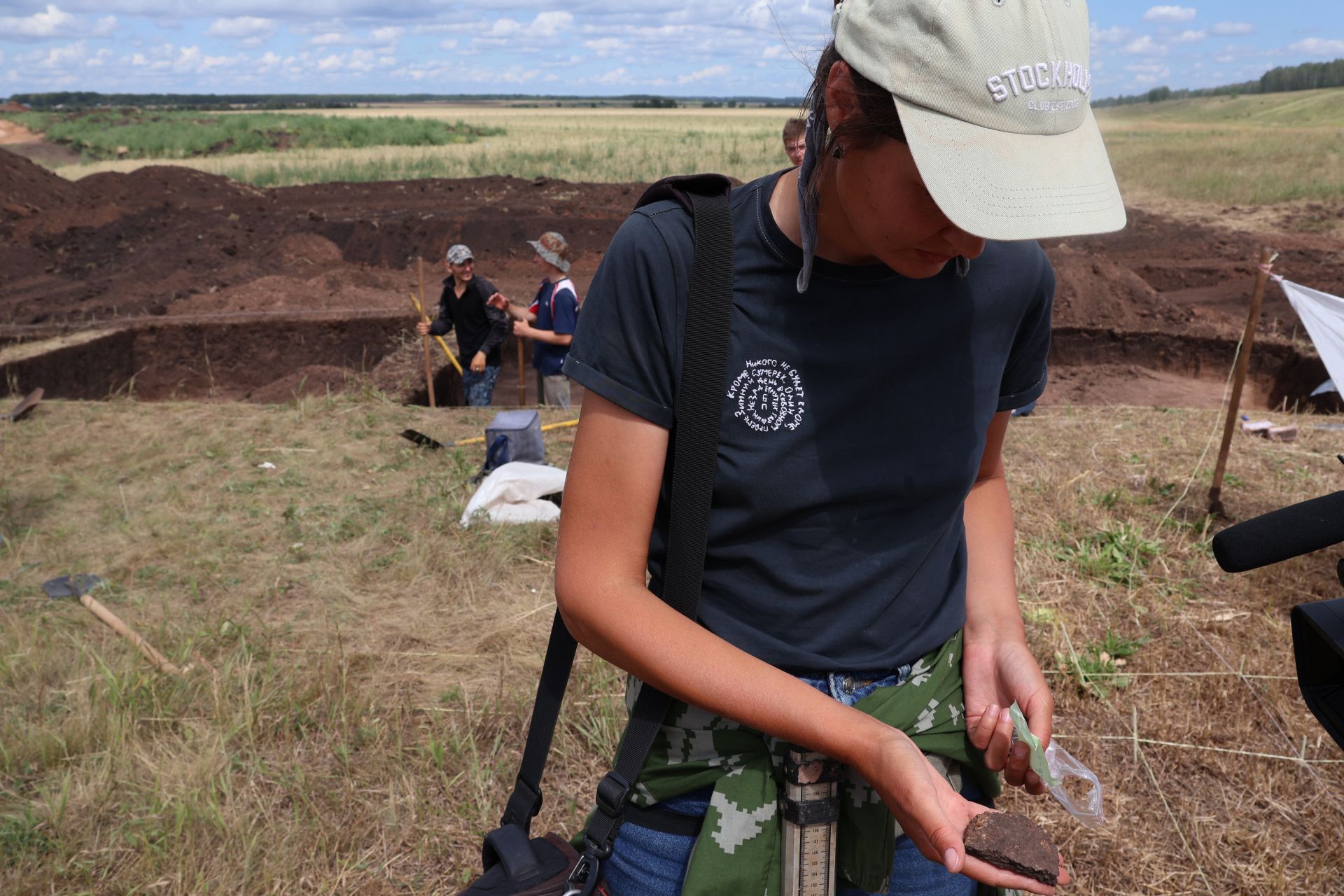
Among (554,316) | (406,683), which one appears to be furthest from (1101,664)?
(554,316)

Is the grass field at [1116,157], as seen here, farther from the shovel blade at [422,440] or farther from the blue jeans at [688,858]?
the blue jeans at [688,858]

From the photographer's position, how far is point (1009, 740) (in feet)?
4.05

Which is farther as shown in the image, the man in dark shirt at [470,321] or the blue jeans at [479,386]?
the blue jeans at [479,386]

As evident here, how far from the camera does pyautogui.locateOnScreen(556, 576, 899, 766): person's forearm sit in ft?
3.46

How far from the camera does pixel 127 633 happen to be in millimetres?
4062

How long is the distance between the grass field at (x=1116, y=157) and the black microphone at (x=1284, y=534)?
52.6 feet

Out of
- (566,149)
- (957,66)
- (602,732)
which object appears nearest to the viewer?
(957,66)

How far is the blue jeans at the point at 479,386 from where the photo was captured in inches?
345

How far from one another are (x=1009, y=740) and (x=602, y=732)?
85.7 inches

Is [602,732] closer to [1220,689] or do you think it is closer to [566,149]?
[1220,689]

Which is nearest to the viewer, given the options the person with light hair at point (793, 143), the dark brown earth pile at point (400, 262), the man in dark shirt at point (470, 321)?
the person with light hair at point (793, 143)

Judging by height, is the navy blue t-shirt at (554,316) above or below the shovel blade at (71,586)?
above

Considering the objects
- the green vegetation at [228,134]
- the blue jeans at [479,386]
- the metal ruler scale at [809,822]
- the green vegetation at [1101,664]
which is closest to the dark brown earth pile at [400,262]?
the blue jeans at [479,386]

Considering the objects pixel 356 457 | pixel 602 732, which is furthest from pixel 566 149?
pixel 602 732
